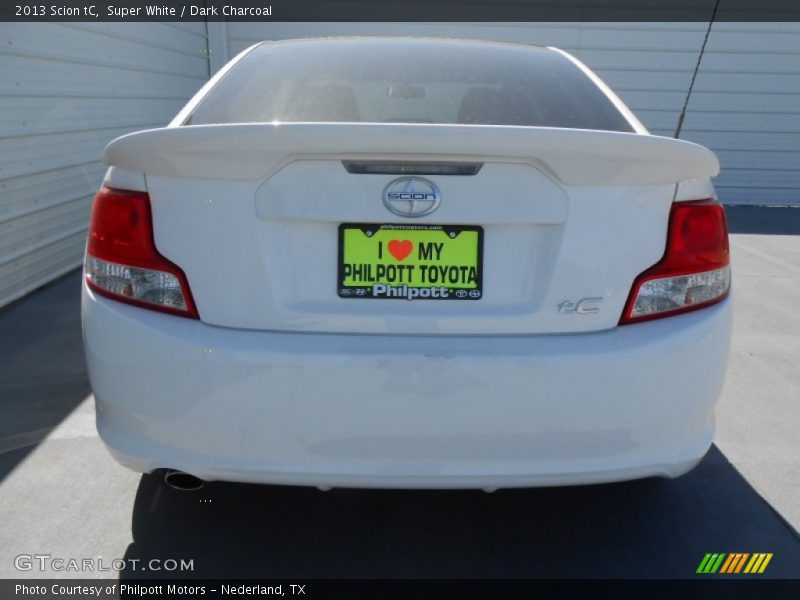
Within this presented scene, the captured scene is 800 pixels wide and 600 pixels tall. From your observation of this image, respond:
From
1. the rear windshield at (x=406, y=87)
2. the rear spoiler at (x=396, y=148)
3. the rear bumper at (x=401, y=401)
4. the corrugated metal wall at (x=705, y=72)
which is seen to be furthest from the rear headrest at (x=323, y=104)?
the corrugated metal wall at (x=705, y=72)

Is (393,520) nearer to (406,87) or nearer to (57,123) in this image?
(406,87)

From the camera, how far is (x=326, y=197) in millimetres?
1694

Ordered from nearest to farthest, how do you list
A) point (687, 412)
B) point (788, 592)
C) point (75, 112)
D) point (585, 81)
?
point (687, 412) < point (788, 592) < point (585, 81) < point (75, 112)

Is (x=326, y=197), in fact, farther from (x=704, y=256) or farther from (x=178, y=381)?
(x=704, y=256)

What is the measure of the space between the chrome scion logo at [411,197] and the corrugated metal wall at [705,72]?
26.6ft

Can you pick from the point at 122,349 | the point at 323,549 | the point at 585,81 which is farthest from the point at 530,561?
the point at 585,81

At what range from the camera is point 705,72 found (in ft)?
32.5

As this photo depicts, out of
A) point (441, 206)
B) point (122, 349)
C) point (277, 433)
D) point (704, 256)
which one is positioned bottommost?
point (277, 433)

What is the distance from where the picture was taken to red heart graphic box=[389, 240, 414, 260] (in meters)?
1.71

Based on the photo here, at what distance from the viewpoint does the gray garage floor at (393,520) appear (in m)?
2.13
